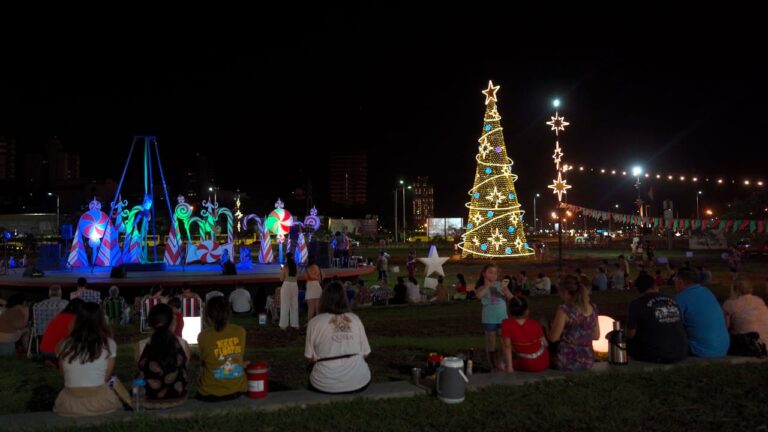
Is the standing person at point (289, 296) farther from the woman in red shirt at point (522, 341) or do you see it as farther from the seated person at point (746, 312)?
the seated person at point (746, 312)

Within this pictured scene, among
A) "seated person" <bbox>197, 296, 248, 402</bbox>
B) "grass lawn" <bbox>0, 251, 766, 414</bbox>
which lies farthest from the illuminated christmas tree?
"seated person" <bbox>197, 296, 248, 402</bbox>

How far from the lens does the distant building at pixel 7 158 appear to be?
589 feet

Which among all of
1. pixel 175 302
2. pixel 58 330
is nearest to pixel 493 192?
pixel 175 302

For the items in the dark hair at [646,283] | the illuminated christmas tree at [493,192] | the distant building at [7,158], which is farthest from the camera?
the distant building at [7,158]

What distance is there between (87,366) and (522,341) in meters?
5.01

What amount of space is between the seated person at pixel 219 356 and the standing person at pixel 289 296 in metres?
6.77

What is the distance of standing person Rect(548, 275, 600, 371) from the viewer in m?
7.36

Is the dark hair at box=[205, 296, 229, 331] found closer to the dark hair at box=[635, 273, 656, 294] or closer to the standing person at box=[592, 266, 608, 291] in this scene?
the dark hair at box=[635, 273, 656, 294]

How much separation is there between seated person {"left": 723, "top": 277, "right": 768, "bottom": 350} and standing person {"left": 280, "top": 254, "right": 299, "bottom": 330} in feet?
28.3

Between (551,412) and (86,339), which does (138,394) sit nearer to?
(86,339)

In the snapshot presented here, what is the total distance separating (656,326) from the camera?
307 inches

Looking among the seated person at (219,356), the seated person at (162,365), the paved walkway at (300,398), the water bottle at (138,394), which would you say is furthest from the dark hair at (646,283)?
the water bottle at (138,394)

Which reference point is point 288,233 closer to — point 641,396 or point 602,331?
point 602,331

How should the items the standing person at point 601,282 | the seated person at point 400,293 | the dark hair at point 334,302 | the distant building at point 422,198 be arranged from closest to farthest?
the dark hair at point 334,302 < the seated person at point 400,293 < the standing person at point 601,282 < the distant building at point 422,198
